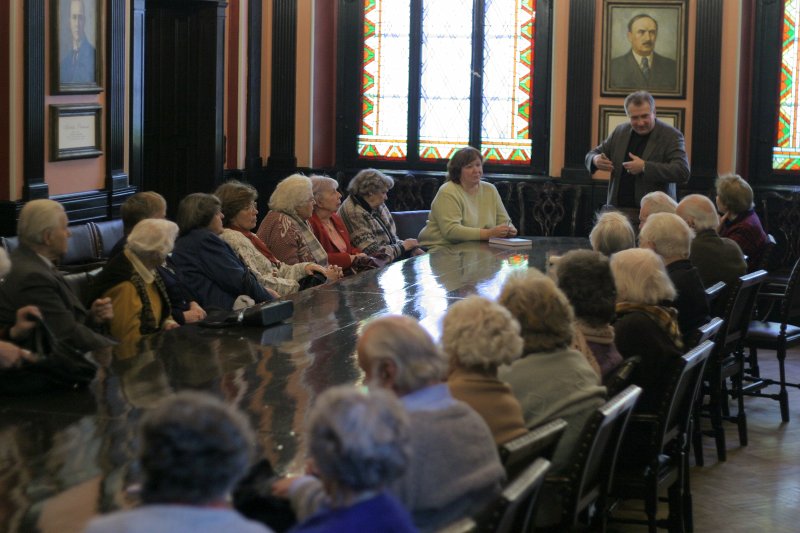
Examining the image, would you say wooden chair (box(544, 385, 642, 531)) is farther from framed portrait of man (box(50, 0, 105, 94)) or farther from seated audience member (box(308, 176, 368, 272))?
framed portrait of man (box(50, 0, 105, 94))

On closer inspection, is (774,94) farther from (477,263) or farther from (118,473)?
(118,473)

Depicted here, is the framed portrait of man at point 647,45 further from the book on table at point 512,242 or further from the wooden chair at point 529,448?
the wooden chair at point 529,448

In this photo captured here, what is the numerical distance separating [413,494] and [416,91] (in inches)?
346

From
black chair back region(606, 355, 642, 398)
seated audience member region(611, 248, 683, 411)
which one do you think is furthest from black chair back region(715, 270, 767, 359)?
black chair back region(606, 355, 642, 398)

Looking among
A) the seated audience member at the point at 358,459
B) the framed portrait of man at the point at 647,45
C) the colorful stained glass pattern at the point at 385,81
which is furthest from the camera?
the colorful stained glass pattern at the point at 385,81

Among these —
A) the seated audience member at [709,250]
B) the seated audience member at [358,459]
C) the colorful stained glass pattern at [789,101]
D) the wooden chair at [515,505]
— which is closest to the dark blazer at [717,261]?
the seated audience member at [709,250]

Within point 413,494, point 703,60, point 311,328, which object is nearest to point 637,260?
point 311,328

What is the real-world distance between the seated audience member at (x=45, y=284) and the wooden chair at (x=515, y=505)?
2432 mm

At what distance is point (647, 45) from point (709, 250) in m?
4.37

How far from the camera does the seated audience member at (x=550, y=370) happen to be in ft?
11.7

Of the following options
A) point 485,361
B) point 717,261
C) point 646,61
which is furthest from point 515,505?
point 646,61

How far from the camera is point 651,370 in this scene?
14.3 feet

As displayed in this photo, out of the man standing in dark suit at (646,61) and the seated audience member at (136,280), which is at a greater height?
the man standing in dark suit at (646,61)

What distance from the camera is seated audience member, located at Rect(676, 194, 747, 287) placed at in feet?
21.1
